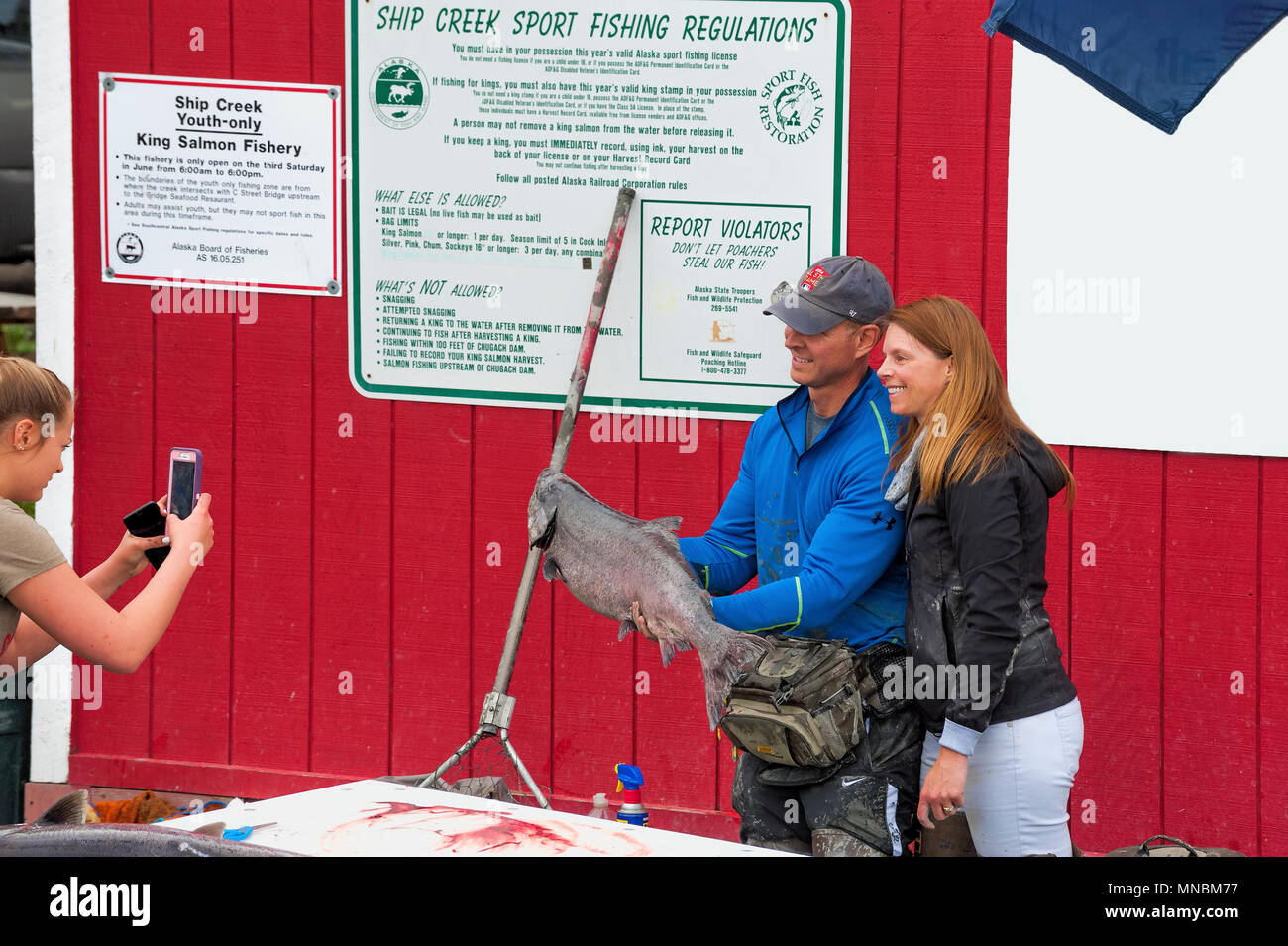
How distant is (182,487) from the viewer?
364cm

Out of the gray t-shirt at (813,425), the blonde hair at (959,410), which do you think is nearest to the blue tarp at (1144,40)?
the blonde hair at (959,410)

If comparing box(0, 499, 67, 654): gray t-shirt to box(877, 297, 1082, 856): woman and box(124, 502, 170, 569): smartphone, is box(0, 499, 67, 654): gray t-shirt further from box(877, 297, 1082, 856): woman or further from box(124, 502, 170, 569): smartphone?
box(877, 297, 1082, 856): woman

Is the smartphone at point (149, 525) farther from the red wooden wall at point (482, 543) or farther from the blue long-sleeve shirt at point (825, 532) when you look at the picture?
the red wooden wall at point (482, 543)

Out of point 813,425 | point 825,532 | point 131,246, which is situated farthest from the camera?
point 131,246

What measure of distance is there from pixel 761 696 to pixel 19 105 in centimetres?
390

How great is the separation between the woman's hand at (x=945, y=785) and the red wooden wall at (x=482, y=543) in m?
1.58

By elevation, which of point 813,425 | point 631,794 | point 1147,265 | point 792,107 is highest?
point 792,107

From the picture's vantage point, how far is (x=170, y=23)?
18.1 ft

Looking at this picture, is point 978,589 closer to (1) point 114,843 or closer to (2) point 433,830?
(2) point 433,830

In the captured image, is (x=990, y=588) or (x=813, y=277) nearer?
(x=990, y=588)

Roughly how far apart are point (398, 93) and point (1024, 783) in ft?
10.7

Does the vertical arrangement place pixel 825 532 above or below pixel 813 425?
below

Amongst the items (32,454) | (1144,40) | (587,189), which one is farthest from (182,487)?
(1144,40)

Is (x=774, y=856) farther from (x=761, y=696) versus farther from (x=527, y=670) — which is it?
(x=527, y=670)
